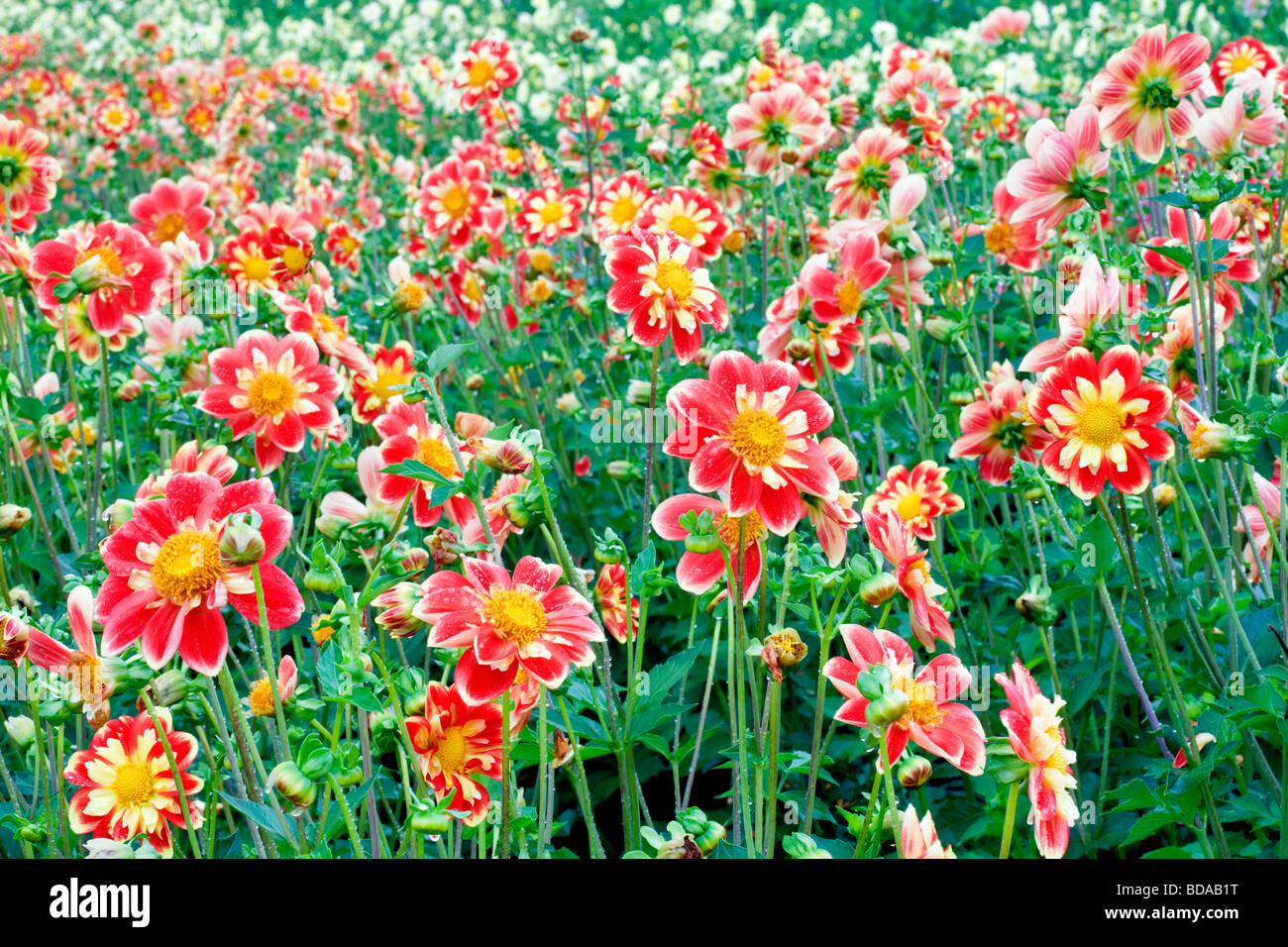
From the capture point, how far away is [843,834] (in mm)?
2258

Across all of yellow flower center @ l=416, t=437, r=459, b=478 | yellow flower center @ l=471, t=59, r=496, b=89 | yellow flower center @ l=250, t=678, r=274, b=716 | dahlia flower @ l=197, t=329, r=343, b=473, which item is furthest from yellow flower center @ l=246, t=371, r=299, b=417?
yellow flower center @ l=471, t=59, r=496, b=89

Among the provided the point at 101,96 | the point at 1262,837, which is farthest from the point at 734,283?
the point at 101,96

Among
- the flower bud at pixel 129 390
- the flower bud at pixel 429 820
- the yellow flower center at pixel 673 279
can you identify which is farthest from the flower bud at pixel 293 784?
the flower bud at pixel 129 390

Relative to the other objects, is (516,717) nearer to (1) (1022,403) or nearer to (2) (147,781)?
(2) (147,781)

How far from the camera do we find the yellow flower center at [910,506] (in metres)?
2.20

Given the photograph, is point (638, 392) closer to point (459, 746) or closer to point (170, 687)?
point (459, 746)

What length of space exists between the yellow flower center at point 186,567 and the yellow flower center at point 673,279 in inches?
30.9

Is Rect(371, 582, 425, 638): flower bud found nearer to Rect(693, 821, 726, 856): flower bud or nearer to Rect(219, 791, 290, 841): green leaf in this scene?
Rect(219, 791, 290, 841): green leaf

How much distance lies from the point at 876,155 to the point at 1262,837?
1632mm

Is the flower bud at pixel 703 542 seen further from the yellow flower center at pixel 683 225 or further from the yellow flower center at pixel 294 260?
the yellow flower center at pixel 294 260

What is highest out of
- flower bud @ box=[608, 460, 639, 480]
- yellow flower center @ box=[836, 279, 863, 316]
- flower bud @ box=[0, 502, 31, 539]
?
yellow flower center @ box=[836, 279, 863, 316]

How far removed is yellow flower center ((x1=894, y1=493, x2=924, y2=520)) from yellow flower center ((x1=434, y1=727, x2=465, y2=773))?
3.50 feet

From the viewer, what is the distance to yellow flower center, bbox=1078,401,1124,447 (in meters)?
1.59
